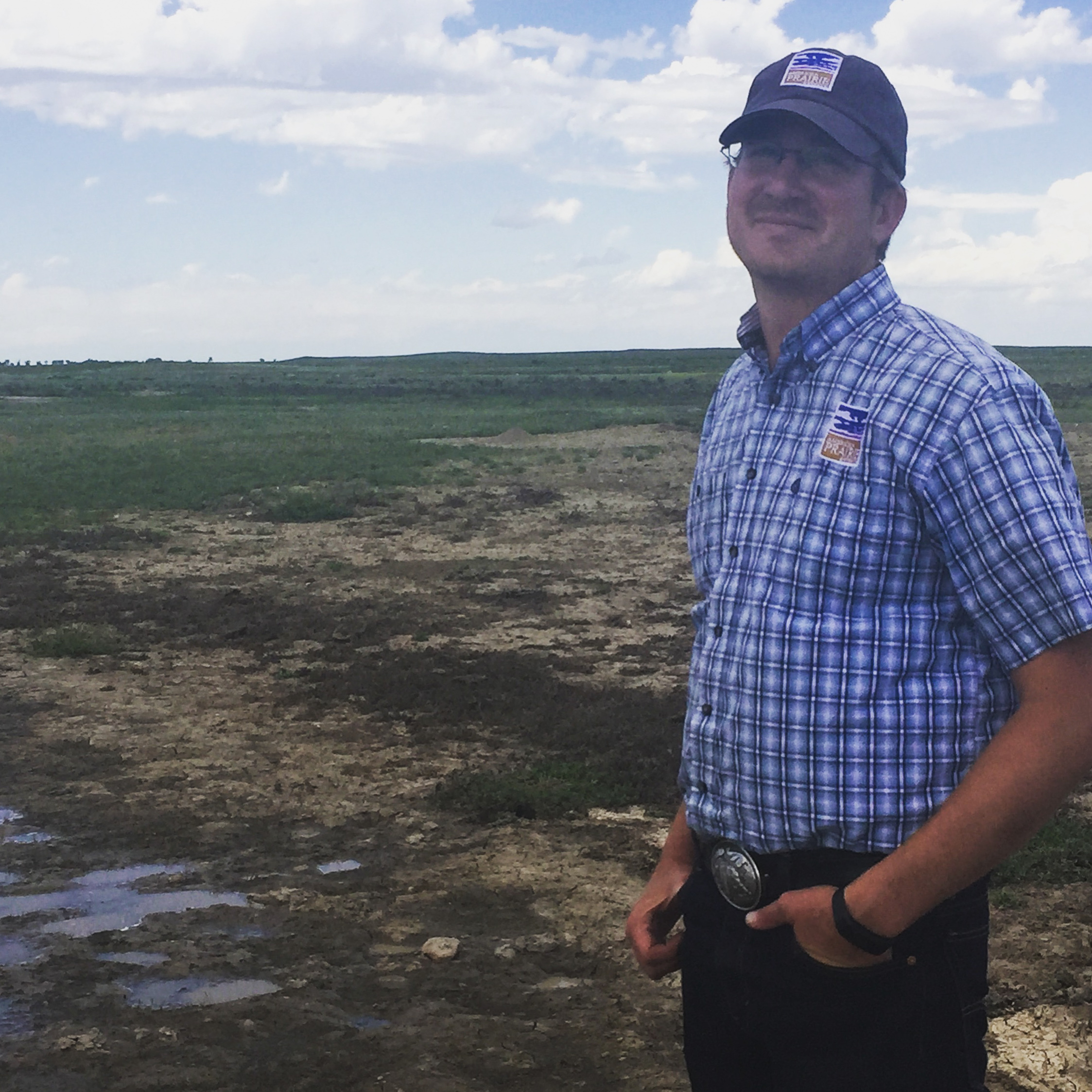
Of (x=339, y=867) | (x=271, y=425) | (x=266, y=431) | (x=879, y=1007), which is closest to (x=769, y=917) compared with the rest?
(x=879, y=1007)

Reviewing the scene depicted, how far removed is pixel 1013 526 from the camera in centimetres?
174

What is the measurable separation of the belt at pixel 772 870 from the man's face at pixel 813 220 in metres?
0.85

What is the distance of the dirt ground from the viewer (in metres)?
4.12

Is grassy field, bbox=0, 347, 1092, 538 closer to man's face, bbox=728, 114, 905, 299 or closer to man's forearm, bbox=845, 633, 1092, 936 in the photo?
man's face, bbox=728, 114, 905, 299

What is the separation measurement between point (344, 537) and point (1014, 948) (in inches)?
435

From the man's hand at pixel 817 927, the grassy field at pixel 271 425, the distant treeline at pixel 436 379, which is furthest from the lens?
the distant treeline at pixel 436 379

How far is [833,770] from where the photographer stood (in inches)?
75.2

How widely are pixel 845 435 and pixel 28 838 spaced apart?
522cm

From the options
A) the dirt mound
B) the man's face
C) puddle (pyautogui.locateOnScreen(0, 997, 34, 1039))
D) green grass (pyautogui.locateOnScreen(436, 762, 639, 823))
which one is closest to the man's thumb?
the man's face

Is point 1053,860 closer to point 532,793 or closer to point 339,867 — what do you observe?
point 532,793

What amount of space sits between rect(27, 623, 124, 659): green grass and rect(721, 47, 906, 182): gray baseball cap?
27.8 feet

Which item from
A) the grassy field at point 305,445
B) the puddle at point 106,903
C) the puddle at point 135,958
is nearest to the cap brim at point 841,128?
the puddle at point 135,958

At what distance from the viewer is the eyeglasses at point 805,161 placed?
6.78 feet

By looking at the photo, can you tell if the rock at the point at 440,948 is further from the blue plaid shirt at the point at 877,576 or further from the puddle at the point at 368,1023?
the blue plaid shirt at the point at 877,576
